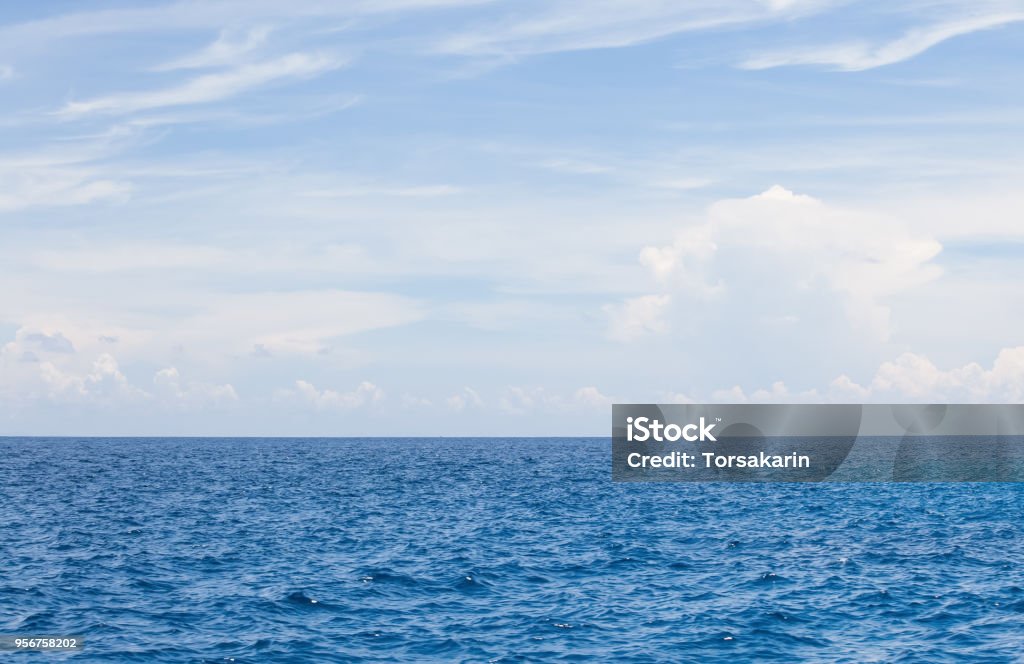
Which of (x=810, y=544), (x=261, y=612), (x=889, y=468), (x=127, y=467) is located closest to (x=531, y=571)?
(x=261, y=612)

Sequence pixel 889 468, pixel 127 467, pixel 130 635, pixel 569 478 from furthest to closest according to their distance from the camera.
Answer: pixel 127 467, pixel 889 468, pixel 569 478, pixel 130 635

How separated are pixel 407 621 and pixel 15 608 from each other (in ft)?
48.6

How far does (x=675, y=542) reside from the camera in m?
48.3

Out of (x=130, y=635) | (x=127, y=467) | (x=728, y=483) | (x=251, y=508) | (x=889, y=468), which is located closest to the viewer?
(x=130, y=635)

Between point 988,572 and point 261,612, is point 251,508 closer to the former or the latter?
point 261,612

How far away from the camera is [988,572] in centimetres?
3947

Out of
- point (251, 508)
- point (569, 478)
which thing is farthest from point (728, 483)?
point (251, 508)

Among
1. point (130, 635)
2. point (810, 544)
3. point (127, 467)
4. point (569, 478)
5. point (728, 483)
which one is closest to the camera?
point (130, 635)

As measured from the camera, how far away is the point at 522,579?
3866 cm

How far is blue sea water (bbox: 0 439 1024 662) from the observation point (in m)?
29.0

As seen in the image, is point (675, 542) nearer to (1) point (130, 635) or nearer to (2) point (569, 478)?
(1) point (130, 635)

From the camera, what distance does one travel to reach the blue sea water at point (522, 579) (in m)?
29.0

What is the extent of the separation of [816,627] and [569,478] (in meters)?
71.0

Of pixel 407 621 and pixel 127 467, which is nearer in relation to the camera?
pixel 407 621
